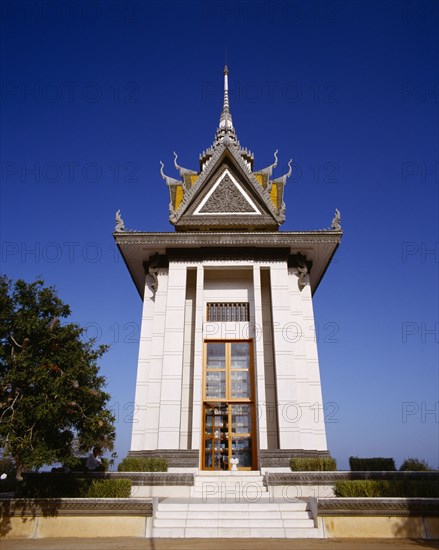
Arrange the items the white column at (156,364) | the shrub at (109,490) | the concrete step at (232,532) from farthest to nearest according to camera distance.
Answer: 1. the white column at (156,364)
2. the shrub at (109,490)
3. the concrete step at (232,532)

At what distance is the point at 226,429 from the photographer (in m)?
14.8

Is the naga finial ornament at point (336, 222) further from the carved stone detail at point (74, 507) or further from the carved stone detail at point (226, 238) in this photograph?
the carved stone detail at point (74, 507)

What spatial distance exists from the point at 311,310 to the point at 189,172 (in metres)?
8.69

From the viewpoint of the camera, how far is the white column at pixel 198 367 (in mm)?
14328

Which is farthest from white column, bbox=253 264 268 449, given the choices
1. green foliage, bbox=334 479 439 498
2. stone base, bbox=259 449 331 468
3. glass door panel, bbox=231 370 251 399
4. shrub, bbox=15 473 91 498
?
shrub, bbox=15 473 91 498

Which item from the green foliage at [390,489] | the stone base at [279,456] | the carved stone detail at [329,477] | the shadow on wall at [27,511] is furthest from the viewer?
the stone base at [279,456]

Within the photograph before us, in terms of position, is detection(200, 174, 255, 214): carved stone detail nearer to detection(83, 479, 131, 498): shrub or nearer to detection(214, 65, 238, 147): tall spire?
detection(214, 65, 238, 147): tall spire

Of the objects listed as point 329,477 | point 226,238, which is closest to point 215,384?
point 329,477

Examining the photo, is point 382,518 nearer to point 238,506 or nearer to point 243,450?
point 238,506

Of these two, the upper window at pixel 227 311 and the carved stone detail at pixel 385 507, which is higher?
the upper window at pixel 227 311

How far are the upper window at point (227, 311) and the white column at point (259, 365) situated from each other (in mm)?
739

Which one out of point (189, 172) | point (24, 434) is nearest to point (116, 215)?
point (189, 172)

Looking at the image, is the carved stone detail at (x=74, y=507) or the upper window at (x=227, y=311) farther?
the upper window at (x=227, y=311)

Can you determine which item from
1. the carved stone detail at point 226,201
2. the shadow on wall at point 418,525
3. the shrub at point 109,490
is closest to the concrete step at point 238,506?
the shrub at point 109,490
